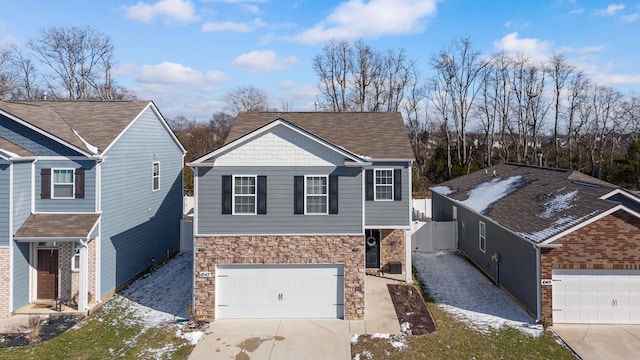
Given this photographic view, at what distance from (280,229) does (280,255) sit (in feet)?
2.67

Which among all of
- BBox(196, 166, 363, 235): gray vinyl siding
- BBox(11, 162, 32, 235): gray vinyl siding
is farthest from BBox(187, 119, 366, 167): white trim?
BBox(11, 162, 32, 235): gray vinyl siding

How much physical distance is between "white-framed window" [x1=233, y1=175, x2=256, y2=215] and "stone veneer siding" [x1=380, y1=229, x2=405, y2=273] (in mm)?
6705

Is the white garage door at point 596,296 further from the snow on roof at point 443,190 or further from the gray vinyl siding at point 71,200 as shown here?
the gray vinyl siding at point 71,200

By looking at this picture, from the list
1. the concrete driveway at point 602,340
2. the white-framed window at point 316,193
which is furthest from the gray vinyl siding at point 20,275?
the concrete driveway at point 602,340

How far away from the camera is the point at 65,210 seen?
13.8 metres

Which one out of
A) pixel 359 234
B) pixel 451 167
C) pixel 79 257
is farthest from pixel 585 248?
pixel 451 167

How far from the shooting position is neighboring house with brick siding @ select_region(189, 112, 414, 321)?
40.8ft

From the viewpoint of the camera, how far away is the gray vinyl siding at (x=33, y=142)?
44.9ft

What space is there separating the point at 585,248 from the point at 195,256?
1165 centimetres

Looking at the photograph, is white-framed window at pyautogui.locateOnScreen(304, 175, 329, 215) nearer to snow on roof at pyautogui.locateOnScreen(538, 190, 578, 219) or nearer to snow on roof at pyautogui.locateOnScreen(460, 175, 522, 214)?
snow on roof at pyautogui.locateOnScreen(538, 190, 578, 219)

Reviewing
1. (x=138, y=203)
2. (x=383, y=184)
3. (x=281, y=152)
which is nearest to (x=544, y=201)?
(x=383, y=184)

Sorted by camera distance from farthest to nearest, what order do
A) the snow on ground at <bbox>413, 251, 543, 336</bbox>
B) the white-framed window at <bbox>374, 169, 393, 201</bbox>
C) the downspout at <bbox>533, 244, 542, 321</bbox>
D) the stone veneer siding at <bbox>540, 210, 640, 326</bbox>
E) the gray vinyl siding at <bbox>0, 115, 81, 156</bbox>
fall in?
the white-framed window at <bbox>374, 169, 393, 201</bbox>
the gray vinyl siding at <bbox>0, 115, 81, 156</bbox>
the snow on ground at <bbox>413, 251, 543, 336</bbox>
the downspout at <bbox>533, 244, 542, 321</bbox>
the stone veneer siding at <bbox>540, 210, 640, 326</bbox>

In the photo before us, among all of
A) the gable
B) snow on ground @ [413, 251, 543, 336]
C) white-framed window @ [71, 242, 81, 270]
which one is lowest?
snow on ground @ [413, 251, 543, 336]

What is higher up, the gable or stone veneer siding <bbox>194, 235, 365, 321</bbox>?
the gable
